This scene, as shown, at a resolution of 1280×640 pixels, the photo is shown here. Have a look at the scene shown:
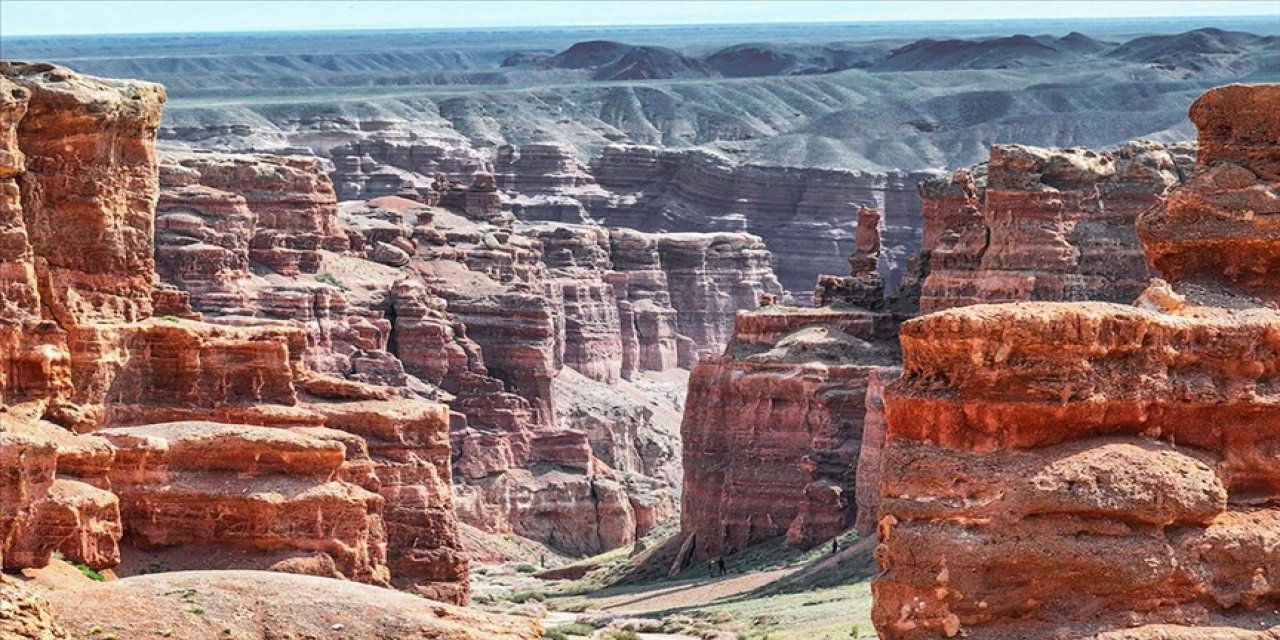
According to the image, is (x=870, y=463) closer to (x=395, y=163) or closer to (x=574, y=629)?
(x=574, y=629)

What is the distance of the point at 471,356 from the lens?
10244cm

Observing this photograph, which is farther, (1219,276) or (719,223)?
(719,223)

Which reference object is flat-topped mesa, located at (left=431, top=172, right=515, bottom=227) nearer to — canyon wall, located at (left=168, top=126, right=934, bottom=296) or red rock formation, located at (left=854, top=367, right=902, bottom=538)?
canyon wall, located at (left=168, top=126, right=934, bottom=296)

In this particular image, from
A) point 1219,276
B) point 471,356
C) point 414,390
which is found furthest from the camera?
point 471,356

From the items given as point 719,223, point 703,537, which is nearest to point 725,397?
point 703,537

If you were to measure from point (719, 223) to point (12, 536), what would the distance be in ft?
459

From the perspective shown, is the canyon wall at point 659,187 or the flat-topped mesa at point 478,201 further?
the canyon wall at point 659,187

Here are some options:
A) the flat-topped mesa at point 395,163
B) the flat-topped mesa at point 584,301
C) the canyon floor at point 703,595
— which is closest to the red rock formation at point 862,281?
the canyon floor at point 703,595

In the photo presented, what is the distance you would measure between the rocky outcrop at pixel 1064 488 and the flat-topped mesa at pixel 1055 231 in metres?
41.3

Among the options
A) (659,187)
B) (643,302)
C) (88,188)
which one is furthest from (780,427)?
(659,187)

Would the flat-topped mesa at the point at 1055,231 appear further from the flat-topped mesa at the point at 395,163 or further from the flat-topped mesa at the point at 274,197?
the flat-topped mesa at the point at 395,163

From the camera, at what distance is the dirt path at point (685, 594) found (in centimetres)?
5991

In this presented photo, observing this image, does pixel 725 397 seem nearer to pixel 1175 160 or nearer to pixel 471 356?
pixel 1175 160

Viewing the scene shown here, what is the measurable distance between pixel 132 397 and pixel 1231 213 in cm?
2006
